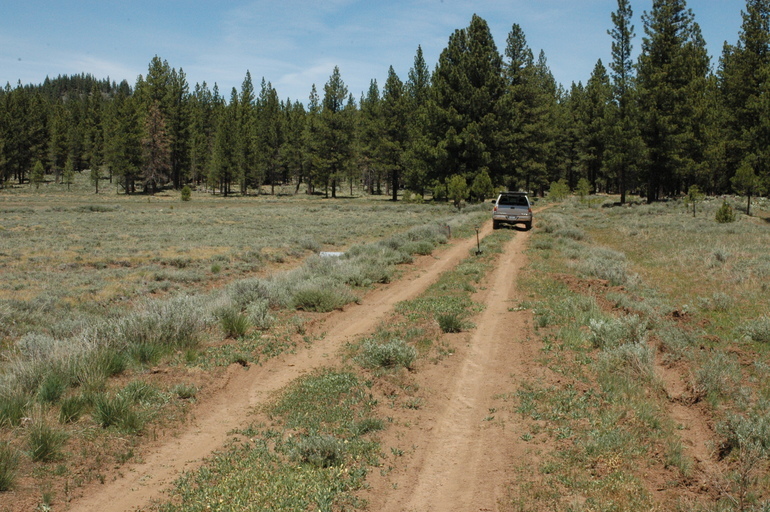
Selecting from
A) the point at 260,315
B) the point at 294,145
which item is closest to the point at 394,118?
the point at 294,145

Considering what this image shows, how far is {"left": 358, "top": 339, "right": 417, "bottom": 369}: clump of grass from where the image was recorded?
8.62m

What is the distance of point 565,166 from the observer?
80.1 meters

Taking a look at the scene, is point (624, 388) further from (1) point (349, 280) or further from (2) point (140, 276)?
(2) point (140, 276)

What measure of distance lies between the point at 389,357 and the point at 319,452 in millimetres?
3050

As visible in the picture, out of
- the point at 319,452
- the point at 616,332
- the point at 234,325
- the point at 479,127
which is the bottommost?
the point at 319,452

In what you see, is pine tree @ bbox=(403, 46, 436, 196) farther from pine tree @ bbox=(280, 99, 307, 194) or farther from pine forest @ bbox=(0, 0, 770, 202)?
pine tree @ bbox=(280, 99, 307, 194)

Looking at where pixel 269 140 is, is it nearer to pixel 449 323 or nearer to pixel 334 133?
pixel 334 133

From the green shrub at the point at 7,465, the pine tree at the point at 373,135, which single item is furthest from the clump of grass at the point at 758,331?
the pine tree at the point at 373,135

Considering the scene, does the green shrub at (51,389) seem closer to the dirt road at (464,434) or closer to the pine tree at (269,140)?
the dirt road at (464,434)

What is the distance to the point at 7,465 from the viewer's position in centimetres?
516

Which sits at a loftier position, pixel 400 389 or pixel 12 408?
pixel 12 408

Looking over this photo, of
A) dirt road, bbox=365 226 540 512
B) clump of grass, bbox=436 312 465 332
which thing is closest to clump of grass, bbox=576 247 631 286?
dirt road, bbox=365 226 540 512

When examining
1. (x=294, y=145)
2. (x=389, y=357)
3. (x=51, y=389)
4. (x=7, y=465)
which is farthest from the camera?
(x=294, y=145)

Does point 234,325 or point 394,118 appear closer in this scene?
point 234,325
